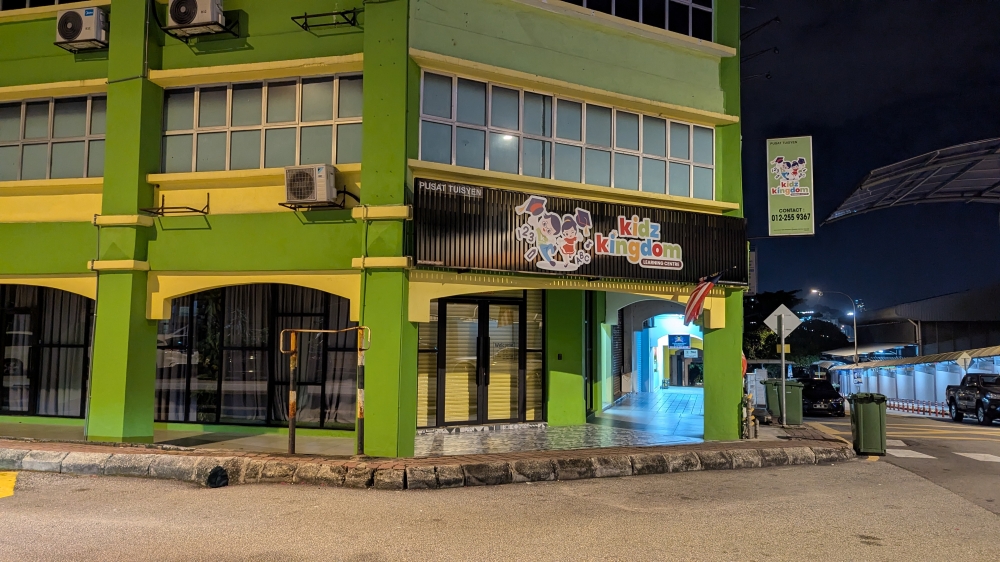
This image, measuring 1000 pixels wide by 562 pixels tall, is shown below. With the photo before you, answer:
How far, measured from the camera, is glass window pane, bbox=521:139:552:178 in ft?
44.9

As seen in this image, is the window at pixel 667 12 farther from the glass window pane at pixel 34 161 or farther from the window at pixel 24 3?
the glass window pane at pixel 34 161

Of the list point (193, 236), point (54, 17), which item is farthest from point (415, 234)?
point (54, 17)

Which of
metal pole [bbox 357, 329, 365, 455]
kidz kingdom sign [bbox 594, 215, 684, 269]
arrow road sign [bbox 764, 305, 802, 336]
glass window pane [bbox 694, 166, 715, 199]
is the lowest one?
metal pole [bbox 357, 329, 365, 455]

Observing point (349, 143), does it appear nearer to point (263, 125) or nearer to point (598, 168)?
point (263, 125)

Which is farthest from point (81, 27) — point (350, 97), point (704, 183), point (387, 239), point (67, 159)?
point (704, 183)

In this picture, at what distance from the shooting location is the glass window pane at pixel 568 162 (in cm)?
1404

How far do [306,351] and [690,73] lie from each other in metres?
9.57

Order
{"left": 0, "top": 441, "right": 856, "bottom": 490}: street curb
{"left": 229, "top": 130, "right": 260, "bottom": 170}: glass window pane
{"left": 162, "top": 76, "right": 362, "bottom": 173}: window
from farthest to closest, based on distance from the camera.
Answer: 1. {"left": 229, "top": 130, "right": 260, "bottom": 170}: glass window pane
2. {"left": 162, "top": 76, "right": 362, "bottom": 173}: window
3. {"left": 0, "top": 441, "right": 856, "bottom": 490}: street curb

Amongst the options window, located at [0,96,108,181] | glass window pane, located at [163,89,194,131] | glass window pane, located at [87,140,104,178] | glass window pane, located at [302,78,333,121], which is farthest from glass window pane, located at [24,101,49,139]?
glass window pane, located at [302,78,333,121]

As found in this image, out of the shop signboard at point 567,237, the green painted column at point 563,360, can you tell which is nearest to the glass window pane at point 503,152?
the shop signboard at point 567,237

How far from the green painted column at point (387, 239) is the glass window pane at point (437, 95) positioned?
48 cm

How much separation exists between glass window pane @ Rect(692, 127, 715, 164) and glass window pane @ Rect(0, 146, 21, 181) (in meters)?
13.4

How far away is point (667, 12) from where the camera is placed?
15109 mm

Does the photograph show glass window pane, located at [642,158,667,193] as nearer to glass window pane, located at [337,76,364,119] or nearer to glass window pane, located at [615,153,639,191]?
glass window pane, located at [615,153,639,191]
